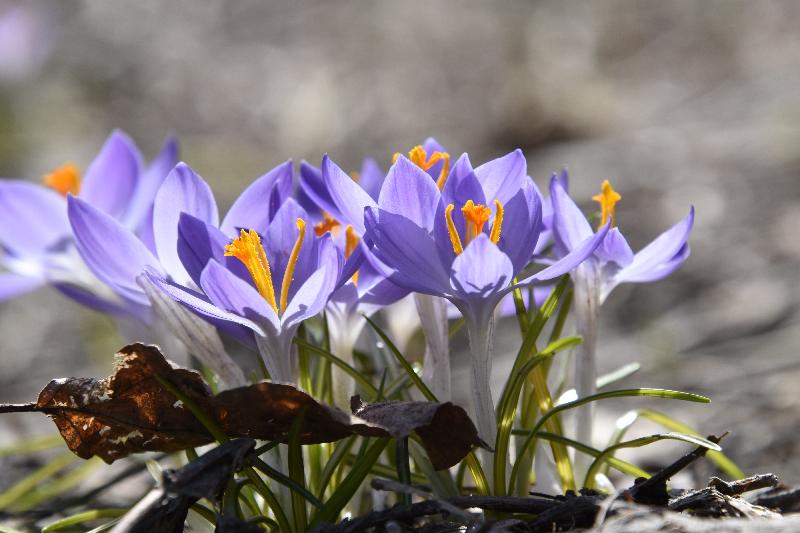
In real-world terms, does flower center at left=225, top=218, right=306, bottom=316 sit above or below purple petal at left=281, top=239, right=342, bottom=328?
above

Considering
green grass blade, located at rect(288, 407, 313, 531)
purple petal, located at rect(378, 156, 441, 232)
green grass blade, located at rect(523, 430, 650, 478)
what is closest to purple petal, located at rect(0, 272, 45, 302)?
green grass blade, located at rect(288, 407, 313, 531)

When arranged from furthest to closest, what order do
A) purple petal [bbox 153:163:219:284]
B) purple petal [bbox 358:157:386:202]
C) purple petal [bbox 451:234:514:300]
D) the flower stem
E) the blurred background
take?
1. the blurred background
2. purple petal [bbox 358:157:386:202]
3. the flower stem
4. purple petal [bbox 153:163:219:284]
5. purple petal [bbox 451:234:514:300]

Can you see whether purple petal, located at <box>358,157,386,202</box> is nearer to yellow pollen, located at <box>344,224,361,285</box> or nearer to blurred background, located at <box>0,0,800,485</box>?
yellow pollen, located at <box>344,224,361,285</box>

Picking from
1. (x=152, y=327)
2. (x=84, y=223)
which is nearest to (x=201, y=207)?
(x=84, y=223)

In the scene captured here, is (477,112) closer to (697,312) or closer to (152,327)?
(697,312)

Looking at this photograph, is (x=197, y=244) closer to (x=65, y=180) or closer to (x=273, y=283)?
(x=273, y=283)
